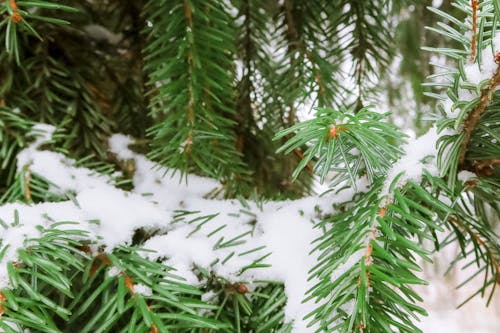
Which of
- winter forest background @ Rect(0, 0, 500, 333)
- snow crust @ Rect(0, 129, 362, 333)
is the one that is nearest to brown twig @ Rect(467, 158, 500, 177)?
winter forest background @ Rect(0, 0, 500, 333)

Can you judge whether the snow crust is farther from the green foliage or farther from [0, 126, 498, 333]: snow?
the green foliage

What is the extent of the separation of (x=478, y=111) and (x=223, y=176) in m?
0.36

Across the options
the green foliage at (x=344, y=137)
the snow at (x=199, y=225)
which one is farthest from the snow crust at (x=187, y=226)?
the green foliage at (x=344, y=137)

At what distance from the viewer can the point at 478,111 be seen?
367 millimetres

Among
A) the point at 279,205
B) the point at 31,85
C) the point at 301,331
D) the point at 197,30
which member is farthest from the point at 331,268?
the point at 31,85

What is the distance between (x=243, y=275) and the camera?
0.46 m

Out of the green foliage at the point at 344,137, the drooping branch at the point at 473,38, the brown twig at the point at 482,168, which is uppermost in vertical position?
the drooping branch at the point at 473,38

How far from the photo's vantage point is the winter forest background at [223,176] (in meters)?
0.37

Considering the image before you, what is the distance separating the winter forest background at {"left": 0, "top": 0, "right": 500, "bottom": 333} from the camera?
368 millimetres

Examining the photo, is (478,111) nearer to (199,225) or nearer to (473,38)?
(473,38)

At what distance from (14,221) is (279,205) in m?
0.26

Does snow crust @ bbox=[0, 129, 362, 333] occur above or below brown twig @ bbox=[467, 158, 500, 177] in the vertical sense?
below

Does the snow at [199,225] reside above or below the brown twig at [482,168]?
below

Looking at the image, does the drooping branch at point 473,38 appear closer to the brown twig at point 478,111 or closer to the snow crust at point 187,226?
the brown twig at point 478,111
